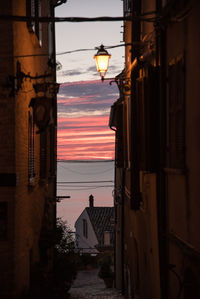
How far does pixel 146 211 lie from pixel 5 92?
156 inches

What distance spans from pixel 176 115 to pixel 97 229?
Answer: 4892 cm

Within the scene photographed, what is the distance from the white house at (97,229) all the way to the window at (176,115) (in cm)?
4399

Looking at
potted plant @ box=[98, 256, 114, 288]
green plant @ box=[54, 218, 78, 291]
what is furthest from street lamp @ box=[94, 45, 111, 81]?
potted plant @ box=[98, 256, 114, 288]

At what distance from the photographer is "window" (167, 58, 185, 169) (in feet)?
27.3

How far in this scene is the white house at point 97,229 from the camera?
54984 millimetres

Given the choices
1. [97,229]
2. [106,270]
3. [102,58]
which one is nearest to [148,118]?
[102,58]

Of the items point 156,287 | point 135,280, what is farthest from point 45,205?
point 156,287

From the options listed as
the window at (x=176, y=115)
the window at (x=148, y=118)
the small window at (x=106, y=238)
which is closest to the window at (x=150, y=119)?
the window at (x=148, y=118)

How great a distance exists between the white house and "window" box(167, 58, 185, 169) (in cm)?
4399

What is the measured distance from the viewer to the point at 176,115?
346 inches

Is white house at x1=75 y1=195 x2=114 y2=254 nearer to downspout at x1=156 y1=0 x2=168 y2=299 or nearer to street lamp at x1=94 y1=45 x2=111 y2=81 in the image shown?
street lamp at x1=94 y1=45 x2=111 y2=81

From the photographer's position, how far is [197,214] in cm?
757

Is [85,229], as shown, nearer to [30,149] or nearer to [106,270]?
[106,270]

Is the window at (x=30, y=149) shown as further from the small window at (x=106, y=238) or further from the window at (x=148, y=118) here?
the small window at (x=106, y=238)
